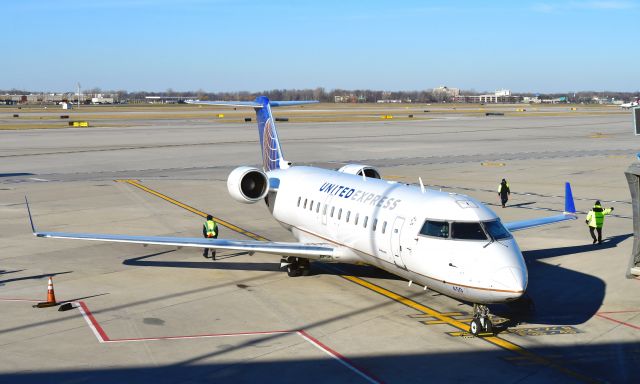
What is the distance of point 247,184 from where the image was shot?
24.7 metres

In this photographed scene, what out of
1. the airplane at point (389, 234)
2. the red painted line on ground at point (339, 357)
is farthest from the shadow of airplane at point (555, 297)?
the red painted line on ground at point (339, 357)

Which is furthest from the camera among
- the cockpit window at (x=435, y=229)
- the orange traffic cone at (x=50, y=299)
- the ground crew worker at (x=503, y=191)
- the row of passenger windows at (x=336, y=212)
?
the ground crew worker at (x=503, y=191)

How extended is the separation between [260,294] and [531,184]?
2715 centimetres

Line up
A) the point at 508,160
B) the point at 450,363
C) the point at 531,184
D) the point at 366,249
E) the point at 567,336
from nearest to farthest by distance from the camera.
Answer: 1. the point at 450,363
2. the point at 567,336
3. the point at 366,249
4. the point at 531,184
5. the point at 508,160

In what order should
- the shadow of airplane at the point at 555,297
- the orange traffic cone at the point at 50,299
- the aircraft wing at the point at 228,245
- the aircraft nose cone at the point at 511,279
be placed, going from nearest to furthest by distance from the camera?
the aircraft nose cone at the point at 511,279 → the shadow of airplane at the point at 555,297 → the orange traffic cone at the point at 50,299 → the aircraft wing at the point at 228,245

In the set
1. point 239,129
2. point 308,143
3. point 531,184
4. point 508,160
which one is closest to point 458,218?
point 531,184

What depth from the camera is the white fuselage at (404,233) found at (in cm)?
1575

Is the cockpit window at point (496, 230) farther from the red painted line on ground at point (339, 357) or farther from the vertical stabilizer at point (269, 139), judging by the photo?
the vertical stabilizer at point (269, 139)

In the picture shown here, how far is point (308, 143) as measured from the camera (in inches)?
2958

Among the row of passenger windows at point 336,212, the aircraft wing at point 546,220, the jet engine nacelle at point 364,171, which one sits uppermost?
the jet engine nacelle at point 364,171

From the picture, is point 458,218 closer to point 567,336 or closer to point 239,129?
point 567,336

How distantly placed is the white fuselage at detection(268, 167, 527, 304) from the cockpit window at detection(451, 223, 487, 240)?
27 millimetres

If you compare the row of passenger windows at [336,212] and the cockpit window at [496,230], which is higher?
the cockpit window at [496,230]

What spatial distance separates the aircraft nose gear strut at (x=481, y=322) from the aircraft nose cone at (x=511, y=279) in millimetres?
1296
